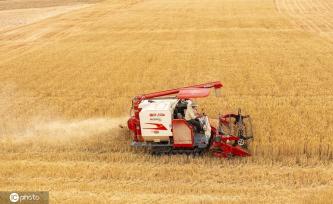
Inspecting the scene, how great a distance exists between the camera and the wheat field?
35.7 feet

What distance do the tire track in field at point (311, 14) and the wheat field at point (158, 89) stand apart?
19cm

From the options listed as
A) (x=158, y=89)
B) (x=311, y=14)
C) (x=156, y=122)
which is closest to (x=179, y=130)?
(x=156, y=122)

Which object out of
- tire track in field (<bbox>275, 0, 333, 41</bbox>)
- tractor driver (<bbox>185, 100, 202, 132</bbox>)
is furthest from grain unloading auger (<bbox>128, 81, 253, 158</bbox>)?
tire track in field (<bbox>275, 0, 333, 41</bbox>)

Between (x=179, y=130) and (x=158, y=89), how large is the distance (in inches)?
263

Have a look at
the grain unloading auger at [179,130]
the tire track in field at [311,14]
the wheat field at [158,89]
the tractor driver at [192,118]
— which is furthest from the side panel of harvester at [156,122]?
the tire track in field at [311,14]

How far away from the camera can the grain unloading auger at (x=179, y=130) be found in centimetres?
1205

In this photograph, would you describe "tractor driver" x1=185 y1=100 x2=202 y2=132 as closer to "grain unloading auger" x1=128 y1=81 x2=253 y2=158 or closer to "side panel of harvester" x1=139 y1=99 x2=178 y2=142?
"grain unloading auger" x1=128 y1=81 x2=253 y2=158

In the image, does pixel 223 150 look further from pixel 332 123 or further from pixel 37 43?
pixel 37 43

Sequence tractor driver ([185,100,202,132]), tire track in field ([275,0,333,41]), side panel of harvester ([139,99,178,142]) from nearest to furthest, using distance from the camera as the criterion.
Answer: side panel of harvester ([139,99,178,142]) < tractor driver ([185,100,202,132]) < tire track in field ([275,0,333,41])

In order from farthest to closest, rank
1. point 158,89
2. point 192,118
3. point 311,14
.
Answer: point 311,14 → point 158,89 → point 192,118

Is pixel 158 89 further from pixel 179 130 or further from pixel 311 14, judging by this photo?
pixel 311 14

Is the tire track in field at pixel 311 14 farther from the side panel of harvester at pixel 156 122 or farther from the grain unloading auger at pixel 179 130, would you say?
the side panel of harvester at pixel 156 122

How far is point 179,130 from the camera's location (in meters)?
12.2

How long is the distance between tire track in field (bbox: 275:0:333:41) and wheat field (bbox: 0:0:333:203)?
190 millimetres
